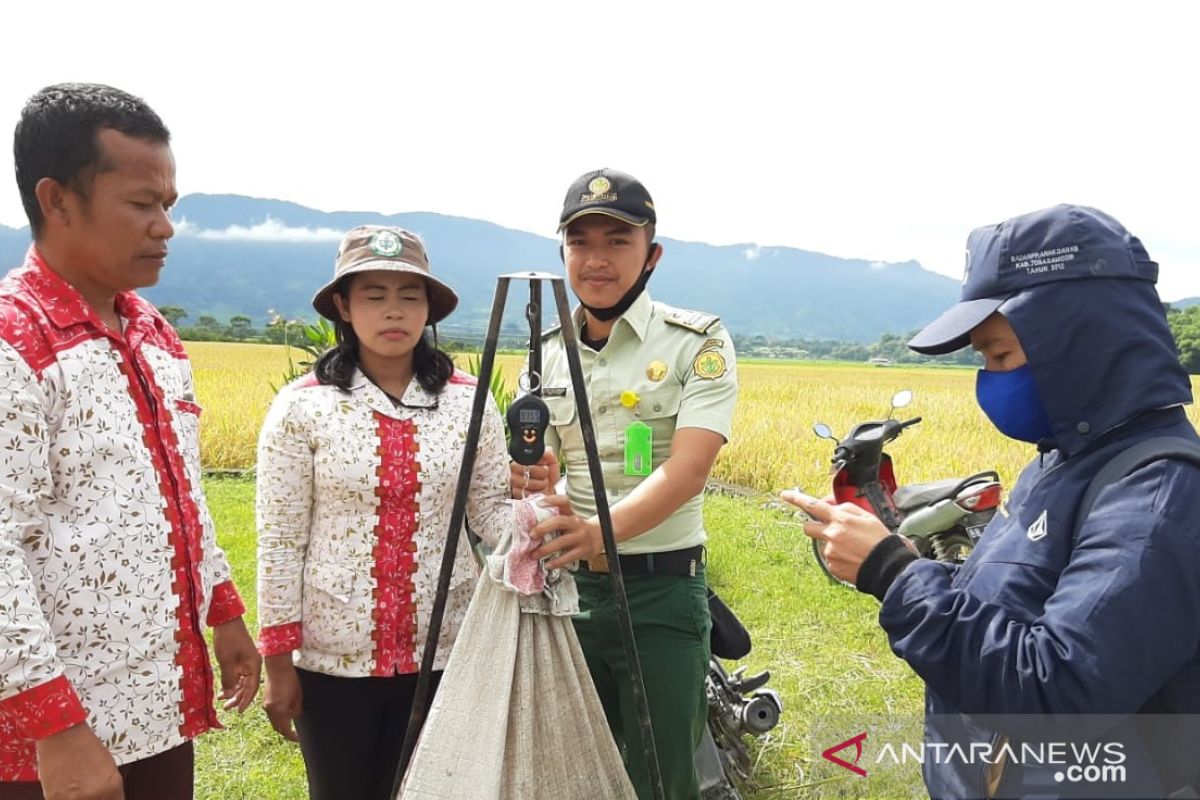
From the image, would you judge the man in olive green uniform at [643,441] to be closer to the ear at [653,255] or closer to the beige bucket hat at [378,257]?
the ear at [653,255]

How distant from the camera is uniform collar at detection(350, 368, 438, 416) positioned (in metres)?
2.57

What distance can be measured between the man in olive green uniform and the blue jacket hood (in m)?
1.19

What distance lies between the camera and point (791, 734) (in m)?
4.75

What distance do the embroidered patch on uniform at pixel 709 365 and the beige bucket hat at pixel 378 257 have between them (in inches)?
34.1

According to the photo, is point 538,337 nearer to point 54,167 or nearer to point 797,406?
point 54,167

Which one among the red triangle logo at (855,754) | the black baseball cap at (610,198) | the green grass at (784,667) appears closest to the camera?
the black baseball cap at (610,198)

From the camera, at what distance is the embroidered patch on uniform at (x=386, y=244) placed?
258 centimetres

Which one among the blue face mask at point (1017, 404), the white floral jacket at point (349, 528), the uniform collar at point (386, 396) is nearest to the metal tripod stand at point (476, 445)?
the white floral jacket at point (349, 528)

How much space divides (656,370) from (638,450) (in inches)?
11.4

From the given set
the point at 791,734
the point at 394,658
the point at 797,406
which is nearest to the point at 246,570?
the point at 791,734

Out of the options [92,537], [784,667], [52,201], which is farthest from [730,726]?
[52,201]

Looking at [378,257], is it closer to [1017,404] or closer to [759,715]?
[1017,404]

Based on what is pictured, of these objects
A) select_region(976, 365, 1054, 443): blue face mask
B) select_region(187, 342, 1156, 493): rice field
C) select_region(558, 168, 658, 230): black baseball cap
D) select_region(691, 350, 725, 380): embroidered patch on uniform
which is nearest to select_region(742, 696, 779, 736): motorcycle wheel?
select_region(691, 350, 725, 380): embroidered patch on uniform

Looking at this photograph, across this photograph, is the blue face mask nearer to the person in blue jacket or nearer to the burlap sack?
the person in blue jacket
